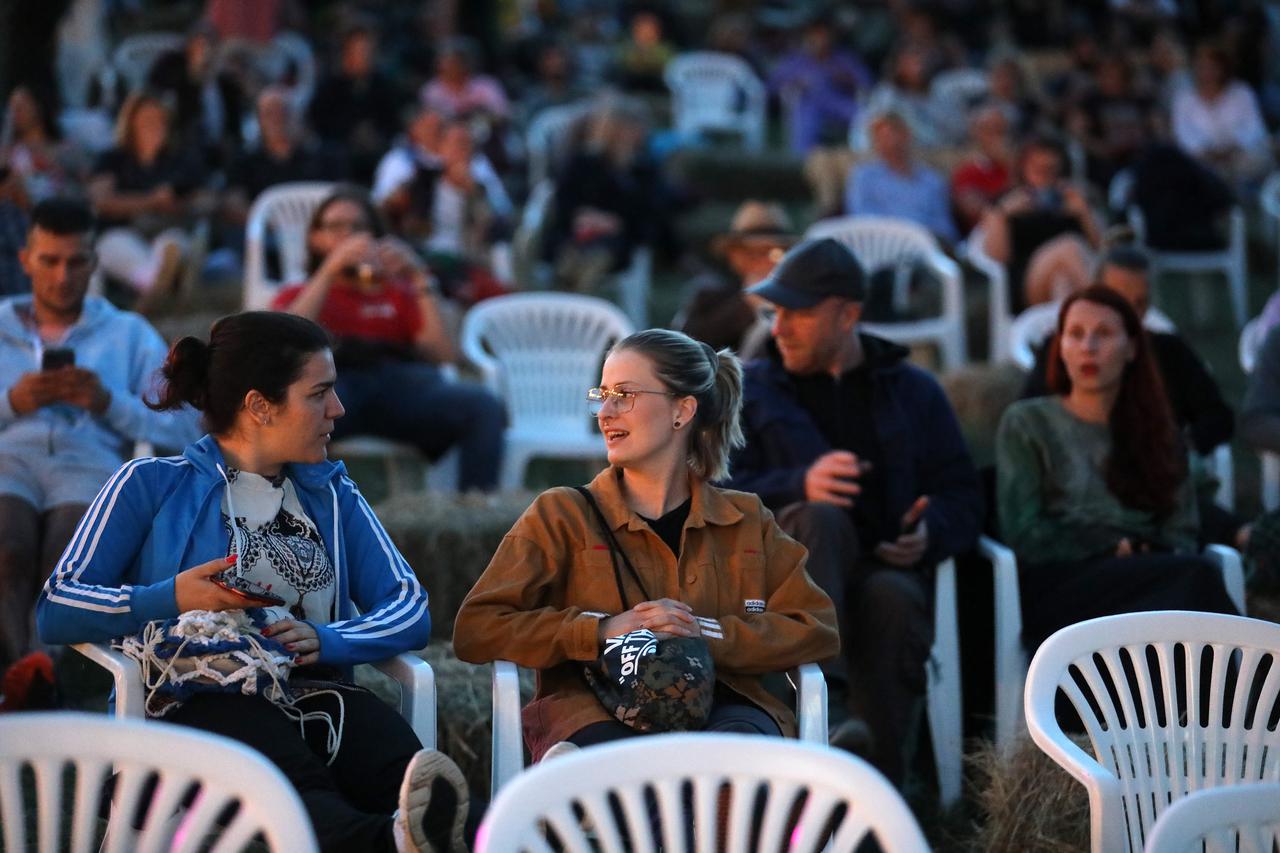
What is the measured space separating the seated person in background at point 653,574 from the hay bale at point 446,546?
1.59m

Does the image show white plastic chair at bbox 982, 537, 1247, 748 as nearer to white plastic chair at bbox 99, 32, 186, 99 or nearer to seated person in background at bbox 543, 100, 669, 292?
seated person in background at bbox 543, 100, 669, 292

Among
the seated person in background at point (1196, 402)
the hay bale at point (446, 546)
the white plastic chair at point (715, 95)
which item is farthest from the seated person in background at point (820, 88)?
the hay bale at point (446, 546)

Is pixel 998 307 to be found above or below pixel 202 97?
below

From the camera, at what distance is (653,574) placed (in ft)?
11.6

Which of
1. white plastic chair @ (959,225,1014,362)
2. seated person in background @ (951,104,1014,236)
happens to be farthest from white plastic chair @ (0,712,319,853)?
seated person in background @ (951,104,1014,236)

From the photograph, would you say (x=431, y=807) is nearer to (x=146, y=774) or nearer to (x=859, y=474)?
(x=146, y=774)

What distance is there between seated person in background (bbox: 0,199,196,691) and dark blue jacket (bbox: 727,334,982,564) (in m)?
1.56

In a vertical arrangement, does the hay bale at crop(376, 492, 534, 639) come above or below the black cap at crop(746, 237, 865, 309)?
below

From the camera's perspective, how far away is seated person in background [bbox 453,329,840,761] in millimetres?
3375

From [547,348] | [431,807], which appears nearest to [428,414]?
[547,348]

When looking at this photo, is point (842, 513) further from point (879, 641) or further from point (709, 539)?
point (709, 539)

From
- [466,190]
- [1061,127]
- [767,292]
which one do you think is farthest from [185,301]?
[1061,127]

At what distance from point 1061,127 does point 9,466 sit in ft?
30.2

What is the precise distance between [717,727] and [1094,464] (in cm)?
180
